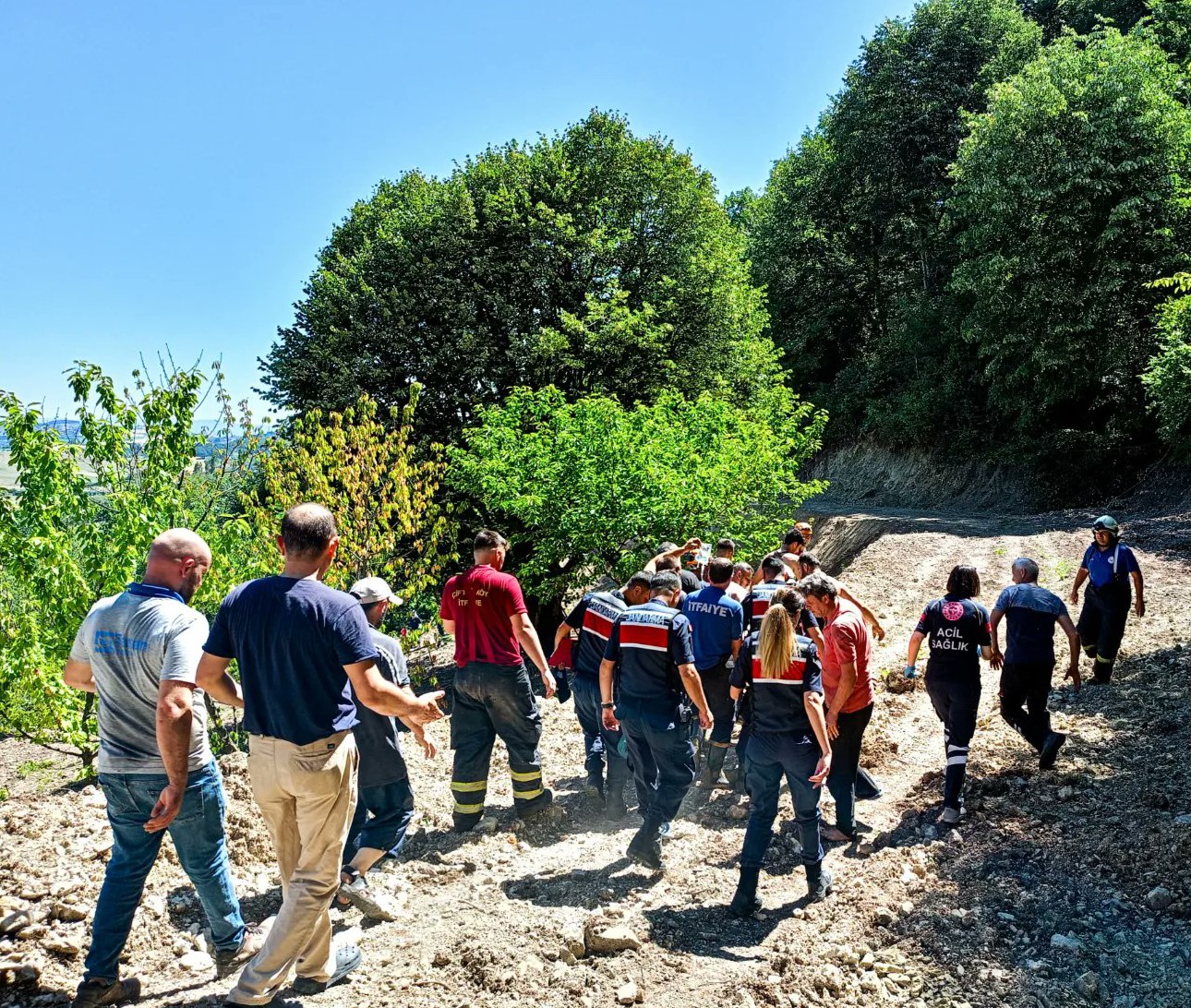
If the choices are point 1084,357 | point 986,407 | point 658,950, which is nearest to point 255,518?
point 658,950

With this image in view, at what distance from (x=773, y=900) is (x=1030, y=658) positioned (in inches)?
114

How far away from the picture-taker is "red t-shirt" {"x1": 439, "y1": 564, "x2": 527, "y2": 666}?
602cm

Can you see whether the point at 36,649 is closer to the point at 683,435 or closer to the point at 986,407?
the point at 683,435

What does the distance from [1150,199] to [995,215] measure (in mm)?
3589

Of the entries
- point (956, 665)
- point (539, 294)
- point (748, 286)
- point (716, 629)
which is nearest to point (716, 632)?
point (716, 629)

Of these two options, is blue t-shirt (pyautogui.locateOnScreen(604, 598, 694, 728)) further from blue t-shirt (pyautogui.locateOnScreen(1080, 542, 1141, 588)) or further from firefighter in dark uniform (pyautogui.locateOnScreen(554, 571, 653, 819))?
blue t-shirt (pyautogui.locateOnScreen(1080, 542, 1141, 588))

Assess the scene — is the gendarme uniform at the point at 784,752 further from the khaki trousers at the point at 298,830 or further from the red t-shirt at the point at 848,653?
the khaki trousers at the point at 298,830

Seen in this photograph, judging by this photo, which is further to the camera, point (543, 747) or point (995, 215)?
point (995, 215)

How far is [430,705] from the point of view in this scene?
12.5 ft

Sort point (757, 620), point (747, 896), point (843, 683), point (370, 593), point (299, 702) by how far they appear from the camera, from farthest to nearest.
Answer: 1. point (757, 620)
2. point (843, 683)
3. point (370, 593)
4. point (747, 896)
5. point (299, 702)

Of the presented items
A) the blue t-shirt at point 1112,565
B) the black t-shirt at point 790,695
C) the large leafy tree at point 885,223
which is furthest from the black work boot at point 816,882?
the large leafy tree at point 885,223

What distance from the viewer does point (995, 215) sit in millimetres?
23078

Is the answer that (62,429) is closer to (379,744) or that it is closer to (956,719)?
(379,744)

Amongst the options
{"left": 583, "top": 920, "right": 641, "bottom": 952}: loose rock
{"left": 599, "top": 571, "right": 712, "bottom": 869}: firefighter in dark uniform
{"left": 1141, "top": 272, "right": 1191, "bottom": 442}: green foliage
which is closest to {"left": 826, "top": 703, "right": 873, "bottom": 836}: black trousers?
{"left": 599, "top": 571, "right": 712, "bottom": 869}: firefighter in dark uniform
